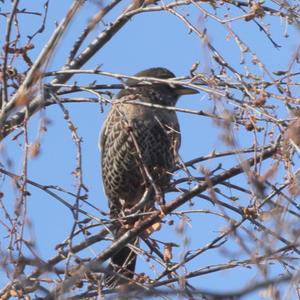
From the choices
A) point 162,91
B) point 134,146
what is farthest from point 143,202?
point 162,91

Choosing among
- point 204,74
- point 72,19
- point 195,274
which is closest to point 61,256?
point 195,274

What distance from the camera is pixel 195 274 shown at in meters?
4.67

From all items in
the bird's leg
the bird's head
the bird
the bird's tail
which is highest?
the bird's head

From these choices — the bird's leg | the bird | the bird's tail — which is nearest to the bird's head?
the bird

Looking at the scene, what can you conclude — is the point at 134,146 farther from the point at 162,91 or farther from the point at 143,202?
the point at 143,202

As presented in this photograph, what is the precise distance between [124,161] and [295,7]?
108 inches

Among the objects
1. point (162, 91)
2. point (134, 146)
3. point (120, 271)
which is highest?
point (162, 91)

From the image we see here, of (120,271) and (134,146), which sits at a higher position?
(134,146)

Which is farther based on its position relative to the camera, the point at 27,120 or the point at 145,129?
the point at 145,129

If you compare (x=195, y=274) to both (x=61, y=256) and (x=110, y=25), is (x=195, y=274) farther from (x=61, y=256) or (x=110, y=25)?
(x=110, y=25)

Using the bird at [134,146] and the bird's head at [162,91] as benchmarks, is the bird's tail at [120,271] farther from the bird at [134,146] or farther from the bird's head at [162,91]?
the bird's head at [162,91]

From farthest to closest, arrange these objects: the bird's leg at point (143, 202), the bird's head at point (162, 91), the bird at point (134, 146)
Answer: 1. the bird's head at point (162, 91)
2. the bird at point (134, 146)
3. the bird's leg at point (143, 202)

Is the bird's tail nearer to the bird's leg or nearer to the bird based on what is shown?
the bird

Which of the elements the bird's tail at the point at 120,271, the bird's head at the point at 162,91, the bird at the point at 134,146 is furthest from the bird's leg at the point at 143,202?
the bird's head at the point at 162,91
